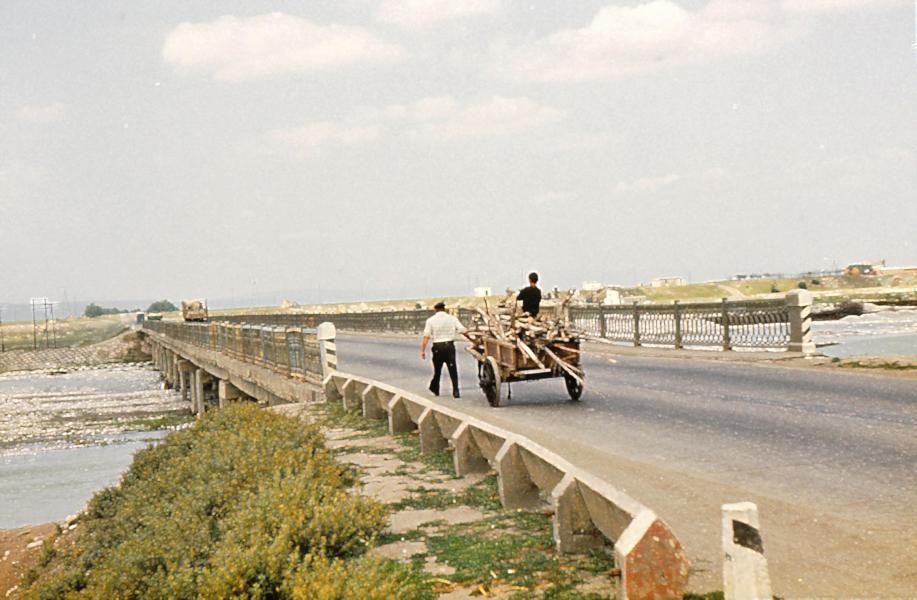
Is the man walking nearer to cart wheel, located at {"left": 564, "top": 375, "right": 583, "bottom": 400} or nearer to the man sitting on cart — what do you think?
the man sitting on cart

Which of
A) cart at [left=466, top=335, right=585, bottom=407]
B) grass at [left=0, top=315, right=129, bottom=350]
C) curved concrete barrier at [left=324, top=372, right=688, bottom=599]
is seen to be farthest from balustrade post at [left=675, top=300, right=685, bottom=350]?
grass at [left=0, top=315, right=129, bottom=350]

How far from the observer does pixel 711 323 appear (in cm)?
2386

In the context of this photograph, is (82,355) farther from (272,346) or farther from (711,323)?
(711,323)

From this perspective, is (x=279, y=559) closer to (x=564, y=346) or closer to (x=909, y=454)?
(x=909, y=454)

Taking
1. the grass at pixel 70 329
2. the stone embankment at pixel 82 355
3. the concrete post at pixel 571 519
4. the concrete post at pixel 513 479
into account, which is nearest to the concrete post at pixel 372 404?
the concrete post at pixel 513 479

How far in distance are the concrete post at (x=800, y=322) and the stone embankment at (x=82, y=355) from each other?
309ft

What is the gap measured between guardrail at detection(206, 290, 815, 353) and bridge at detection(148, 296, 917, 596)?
79cm

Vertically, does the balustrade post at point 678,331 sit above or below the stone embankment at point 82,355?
above

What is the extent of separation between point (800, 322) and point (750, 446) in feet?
37.2

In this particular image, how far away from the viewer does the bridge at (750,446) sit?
6.02 m

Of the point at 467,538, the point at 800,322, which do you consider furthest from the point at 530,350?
the point at 800,322

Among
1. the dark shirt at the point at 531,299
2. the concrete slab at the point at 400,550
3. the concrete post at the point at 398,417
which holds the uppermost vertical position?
the dark shirt at the point at 531,299

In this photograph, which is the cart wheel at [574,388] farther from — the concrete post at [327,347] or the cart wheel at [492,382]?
the concrete post at [327,347]

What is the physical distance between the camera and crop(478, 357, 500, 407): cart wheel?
1530cm
